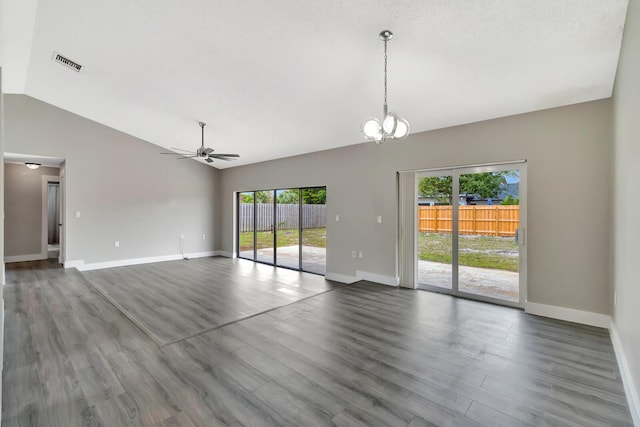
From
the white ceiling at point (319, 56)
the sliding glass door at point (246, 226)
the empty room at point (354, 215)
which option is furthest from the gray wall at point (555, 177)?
the sliding glass door at point (246, 226)

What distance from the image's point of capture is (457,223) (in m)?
4.59

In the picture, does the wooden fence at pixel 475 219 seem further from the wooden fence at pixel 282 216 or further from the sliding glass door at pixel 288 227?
the sliding glass door at pixel 288 227

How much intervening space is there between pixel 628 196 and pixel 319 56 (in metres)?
3.06

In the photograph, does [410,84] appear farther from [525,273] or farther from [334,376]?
[334,376]

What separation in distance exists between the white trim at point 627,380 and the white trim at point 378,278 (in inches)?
108

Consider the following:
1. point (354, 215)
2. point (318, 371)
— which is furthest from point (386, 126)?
point (354, 215)

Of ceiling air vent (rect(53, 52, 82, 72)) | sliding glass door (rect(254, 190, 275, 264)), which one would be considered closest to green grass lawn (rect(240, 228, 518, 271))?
sliding glass door (rect(254, 190, 275, 264))

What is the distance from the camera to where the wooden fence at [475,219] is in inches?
164

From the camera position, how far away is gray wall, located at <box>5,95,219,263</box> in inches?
239

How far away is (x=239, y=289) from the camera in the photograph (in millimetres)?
5129

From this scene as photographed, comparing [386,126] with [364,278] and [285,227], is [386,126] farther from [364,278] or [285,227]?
[285,227]

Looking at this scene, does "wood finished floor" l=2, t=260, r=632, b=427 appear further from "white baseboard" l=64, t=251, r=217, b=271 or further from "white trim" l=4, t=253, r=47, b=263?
"white trim" l=4, t=253, r=47, b=263

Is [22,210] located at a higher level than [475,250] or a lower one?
higher

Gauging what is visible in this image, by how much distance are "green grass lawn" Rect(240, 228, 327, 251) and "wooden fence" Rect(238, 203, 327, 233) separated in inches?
4.4
